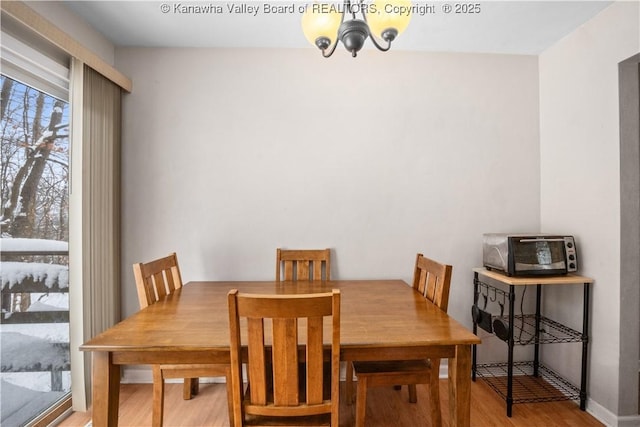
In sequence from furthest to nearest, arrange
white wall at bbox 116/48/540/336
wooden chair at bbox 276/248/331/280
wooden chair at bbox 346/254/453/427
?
white wall at bbox 116/48/540/336 < wooden chair at bbox 276/248/331/280 < wooden chair at bbox 346/254/453/427

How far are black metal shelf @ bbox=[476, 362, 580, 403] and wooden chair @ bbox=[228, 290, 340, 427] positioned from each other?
66.4 inches

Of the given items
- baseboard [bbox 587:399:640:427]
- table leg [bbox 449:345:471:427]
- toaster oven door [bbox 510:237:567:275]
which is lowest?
baseboard [bbox 587:399:640:427]

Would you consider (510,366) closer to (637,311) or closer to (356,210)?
(637,311)

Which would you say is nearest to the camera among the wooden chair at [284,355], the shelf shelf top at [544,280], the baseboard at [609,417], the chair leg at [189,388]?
the wooden chair at [284,355]

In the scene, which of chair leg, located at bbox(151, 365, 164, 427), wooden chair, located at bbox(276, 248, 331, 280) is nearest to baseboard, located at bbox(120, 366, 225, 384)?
chair leg, located at bbox(151, 365, 164, 427)

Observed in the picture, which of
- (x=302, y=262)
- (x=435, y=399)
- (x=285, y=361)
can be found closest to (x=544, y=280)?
(x=435, y=399)

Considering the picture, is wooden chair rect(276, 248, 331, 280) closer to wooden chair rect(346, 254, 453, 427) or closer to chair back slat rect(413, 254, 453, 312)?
chair back slat rect(413, 254, 453, 312)

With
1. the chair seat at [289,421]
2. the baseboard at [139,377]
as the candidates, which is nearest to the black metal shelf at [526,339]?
the chair seat at [289,421]

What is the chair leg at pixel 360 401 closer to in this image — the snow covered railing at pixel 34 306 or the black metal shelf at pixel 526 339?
the black metal shelf at pixel 526 339

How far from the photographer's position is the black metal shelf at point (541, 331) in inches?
87.7

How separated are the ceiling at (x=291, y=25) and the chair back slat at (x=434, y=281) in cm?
157

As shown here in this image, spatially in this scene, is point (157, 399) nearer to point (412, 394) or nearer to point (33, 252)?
point (33, 252)

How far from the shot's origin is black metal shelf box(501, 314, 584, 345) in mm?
2227

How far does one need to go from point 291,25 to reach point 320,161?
3.07 ft
